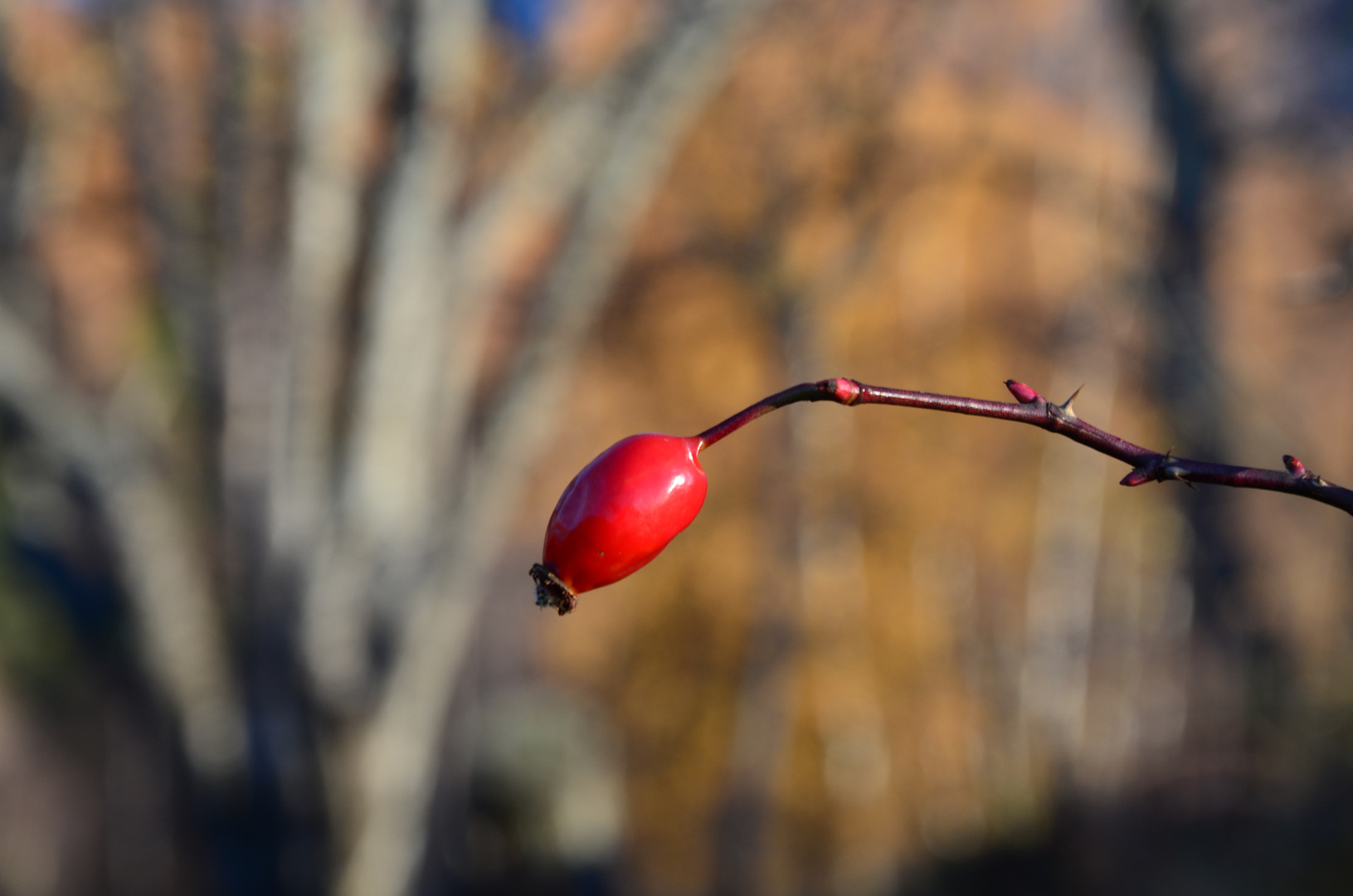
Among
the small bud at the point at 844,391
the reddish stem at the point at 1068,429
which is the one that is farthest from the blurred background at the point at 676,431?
the small bud at the point at 844,391

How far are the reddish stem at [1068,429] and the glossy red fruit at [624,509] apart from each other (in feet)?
0.18

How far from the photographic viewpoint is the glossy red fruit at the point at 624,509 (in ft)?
2.44

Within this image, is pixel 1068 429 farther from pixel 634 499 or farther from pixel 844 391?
pixel 634 499

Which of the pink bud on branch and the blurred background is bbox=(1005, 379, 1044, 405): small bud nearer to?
the pink bud on branch

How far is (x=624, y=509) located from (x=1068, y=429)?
320mm

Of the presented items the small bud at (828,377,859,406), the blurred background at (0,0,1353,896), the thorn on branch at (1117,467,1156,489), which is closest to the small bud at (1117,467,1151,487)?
the thorn on branch at (1117,467,1156,489)

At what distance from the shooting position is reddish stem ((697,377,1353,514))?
60 cm

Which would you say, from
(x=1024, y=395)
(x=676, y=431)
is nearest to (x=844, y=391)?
(x=1024, y=395)

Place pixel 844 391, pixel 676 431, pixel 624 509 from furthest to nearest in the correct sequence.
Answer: pixel 676 431 < pixel 624 509 < pixel 844 391

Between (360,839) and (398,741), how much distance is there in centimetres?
34

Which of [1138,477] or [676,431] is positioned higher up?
[676,431]

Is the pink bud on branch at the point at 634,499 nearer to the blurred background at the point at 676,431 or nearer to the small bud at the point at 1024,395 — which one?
the small bud at the point at 1024,395

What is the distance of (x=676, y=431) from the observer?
10070 millimetres

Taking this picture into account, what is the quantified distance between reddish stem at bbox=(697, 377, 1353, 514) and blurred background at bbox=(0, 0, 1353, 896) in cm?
82
